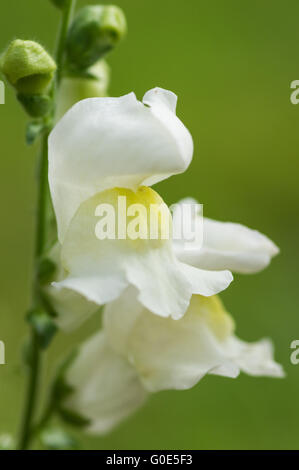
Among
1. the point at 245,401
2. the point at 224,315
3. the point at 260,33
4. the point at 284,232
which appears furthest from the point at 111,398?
the point at 260,33

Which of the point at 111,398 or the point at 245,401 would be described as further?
the point at 245,401

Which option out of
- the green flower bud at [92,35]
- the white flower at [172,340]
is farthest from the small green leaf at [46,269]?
the green flower bud at [92,35]

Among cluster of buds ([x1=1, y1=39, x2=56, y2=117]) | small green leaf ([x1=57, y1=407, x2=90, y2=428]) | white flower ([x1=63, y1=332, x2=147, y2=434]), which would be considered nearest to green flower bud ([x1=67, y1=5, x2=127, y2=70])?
cluster of buds ([x1=1, y1=39, x2=56, y2=117])

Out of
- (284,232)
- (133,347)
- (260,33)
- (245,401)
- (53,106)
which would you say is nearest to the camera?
(53,106)

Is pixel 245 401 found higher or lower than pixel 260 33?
lower

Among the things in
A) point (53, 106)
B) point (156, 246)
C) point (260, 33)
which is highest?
point (260, 33)

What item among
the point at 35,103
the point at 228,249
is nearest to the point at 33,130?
the point at 35,103

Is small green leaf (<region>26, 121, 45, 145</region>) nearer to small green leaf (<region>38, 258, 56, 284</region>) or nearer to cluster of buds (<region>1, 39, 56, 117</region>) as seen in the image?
cluster of buds (<region>1, 39, 56, 117</region>)

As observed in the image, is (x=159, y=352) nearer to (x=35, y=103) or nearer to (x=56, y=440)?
(x=56, y=440)

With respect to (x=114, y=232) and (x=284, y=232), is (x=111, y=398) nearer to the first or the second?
(x=114, y=232)
